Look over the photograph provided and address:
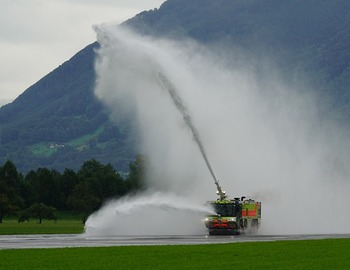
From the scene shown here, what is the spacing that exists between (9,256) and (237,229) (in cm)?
4052

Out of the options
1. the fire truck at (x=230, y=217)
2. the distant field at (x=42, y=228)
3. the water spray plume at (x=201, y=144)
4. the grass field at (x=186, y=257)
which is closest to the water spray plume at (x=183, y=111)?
the water spray plume at (x=201, y=144)

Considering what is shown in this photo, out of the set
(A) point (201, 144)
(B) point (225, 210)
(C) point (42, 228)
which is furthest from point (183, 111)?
(C) point (42, 228)

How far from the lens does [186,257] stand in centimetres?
5166

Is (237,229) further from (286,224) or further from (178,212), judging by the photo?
(286,224)

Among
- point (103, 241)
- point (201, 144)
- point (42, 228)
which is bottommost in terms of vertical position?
point (103, 241)

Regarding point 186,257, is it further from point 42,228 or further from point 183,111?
point 42,228

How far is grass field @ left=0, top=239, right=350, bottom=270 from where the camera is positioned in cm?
4616

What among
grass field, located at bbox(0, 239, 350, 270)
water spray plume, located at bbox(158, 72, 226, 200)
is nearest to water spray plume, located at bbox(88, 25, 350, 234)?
water spray plume, located at bbox(158, 72, 226, 200)

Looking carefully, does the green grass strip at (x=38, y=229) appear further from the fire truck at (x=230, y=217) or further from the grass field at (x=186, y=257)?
the grass field at (x=186, y=257)

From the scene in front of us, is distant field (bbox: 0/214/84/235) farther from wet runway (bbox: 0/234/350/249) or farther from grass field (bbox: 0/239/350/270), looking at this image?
grass field (bbox: 0/239/350/270)

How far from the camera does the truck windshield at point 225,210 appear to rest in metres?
88.1

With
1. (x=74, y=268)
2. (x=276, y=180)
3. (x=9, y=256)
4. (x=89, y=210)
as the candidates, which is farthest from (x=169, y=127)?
(x=89, y=210)

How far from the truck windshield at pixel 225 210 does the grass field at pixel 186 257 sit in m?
25.4

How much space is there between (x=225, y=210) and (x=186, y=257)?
36806 millimetres
